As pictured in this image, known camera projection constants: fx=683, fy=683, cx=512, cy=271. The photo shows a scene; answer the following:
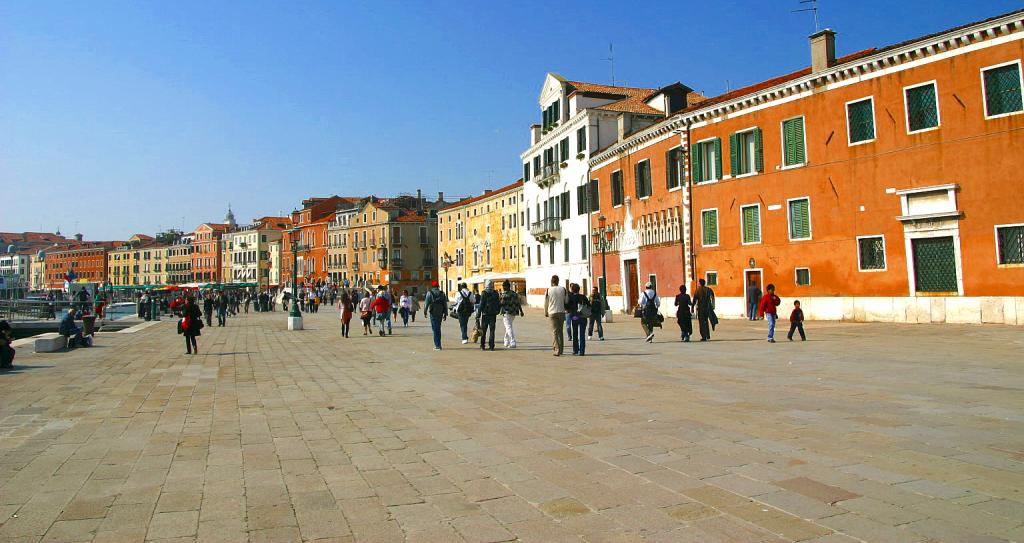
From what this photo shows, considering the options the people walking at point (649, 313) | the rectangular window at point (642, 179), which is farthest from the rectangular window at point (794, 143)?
the people walking at point (649, 313)

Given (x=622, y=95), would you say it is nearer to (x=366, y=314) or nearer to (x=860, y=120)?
(x=860, y=120)

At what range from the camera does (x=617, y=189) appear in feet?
122

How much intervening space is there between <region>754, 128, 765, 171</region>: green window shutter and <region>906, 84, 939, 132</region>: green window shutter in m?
5.73

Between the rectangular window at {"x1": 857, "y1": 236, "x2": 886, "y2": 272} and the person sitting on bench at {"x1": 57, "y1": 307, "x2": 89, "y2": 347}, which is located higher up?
the rectangular window at {"x1": 857, "y1": 236, "x2": 886, "y2": 272}

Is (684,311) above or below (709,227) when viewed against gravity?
below

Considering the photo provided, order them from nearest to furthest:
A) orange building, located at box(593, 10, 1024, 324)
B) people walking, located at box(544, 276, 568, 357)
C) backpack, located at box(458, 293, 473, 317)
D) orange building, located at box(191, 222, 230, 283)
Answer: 1. people walking, located at box(544, 276, 568, 357)
2. backpack, located at box(458, 293, 473, 317)
3. orange building, located at box(593, 10, 1024, 324)
4. orange building, located at box(191, 222, 230, 283)

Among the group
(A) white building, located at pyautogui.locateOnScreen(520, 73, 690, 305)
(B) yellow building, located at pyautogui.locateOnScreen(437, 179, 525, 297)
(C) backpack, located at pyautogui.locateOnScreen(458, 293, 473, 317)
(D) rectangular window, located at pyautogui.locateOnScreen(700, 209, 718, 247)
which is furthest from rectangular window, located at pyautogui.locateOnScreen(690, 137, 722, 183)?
(B) yellow building, located at pyautogui.locateOnScreen(437, 179, 525, 297)

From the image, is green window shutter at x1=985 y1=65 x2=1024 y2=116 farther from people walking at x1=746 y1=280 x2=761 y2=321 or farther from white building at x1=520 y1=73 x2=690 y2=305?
white building at x1=520 y1=73 x2=690 y2=305

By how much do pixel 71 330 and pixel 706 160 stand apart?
2396cm

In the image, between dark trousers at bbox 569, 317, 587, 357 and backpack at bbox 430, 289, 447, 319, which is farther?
backpack at bbox 430, 289, 447, 319

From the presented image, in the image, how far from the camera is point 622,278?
120ft

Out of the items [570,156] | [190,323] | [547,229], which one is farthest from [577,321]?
[547,229]

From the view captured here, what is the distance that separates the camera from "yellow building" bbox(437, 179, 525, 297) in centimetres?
6047

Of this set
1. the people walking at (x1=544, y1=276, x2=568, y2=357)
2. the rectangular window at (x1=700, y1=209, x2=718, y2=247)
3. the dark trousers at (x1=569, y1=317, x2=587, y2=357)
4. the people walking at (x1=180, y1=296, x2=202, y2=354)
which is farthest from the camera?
the rectangular window at (x1=700, y1=209, x2=718, y2=247)
